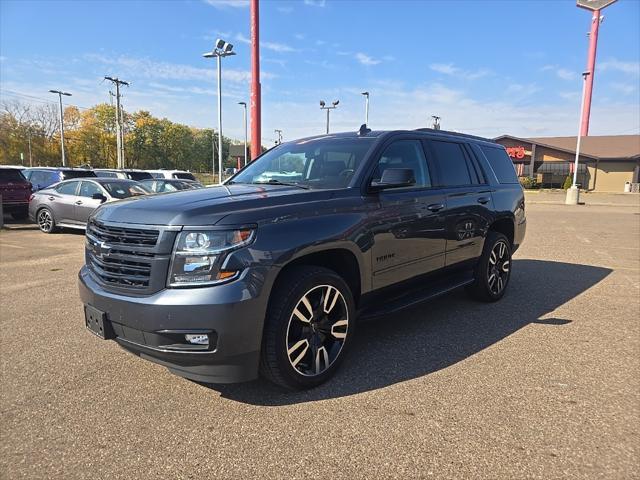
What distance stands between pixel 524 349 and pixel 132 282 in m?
3.39

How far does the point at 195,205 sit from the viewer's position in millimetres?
3023

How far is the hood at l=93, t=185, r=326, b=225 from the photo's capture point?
9.48 ft

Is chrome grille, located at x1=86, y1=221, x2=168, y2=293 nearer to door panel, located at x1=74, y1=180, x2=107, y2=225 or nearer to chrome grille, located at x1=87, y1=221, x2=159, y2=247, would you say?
chrome grille, located at x1=87, y1=221, x2=159, y2=247

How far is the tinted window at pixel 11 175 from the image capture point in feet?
45.2

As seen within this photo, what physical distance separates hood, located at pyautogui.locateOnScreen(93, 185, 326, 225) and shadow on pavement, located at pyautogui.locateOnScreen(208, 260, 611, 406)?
4.40 ft

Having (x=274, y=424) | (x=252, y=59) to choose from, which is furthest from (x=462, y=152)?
(x=252, y=59)

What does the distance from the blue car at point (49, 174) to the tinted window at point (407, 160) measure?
15.4m

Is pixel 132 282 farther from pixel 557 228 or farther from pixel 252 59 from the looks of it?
pixel 252 59

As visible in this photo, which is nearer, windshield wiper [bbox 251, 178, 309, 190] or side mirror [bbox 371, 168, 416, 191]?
side mirror [bbox 371, 168, 416, 191]

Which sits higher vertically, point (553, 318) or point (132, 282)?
point (132, 282)

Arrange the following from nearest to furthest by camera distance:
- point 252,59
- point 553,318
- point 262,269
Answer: point 262,269 < point 553,318 < point 252,59

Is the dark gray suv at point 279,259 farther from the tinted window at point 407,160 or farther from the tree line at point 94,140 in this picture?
the tree line at point 94,140

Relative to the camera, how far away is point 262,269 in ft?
9.52

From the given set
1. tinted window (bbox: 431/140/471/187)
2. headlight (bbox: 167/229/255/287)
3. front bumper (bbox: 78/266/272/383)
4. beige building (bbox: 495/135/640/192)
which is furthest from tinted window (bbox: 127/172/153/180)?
beige building (bbox: 495/135/640/192)
